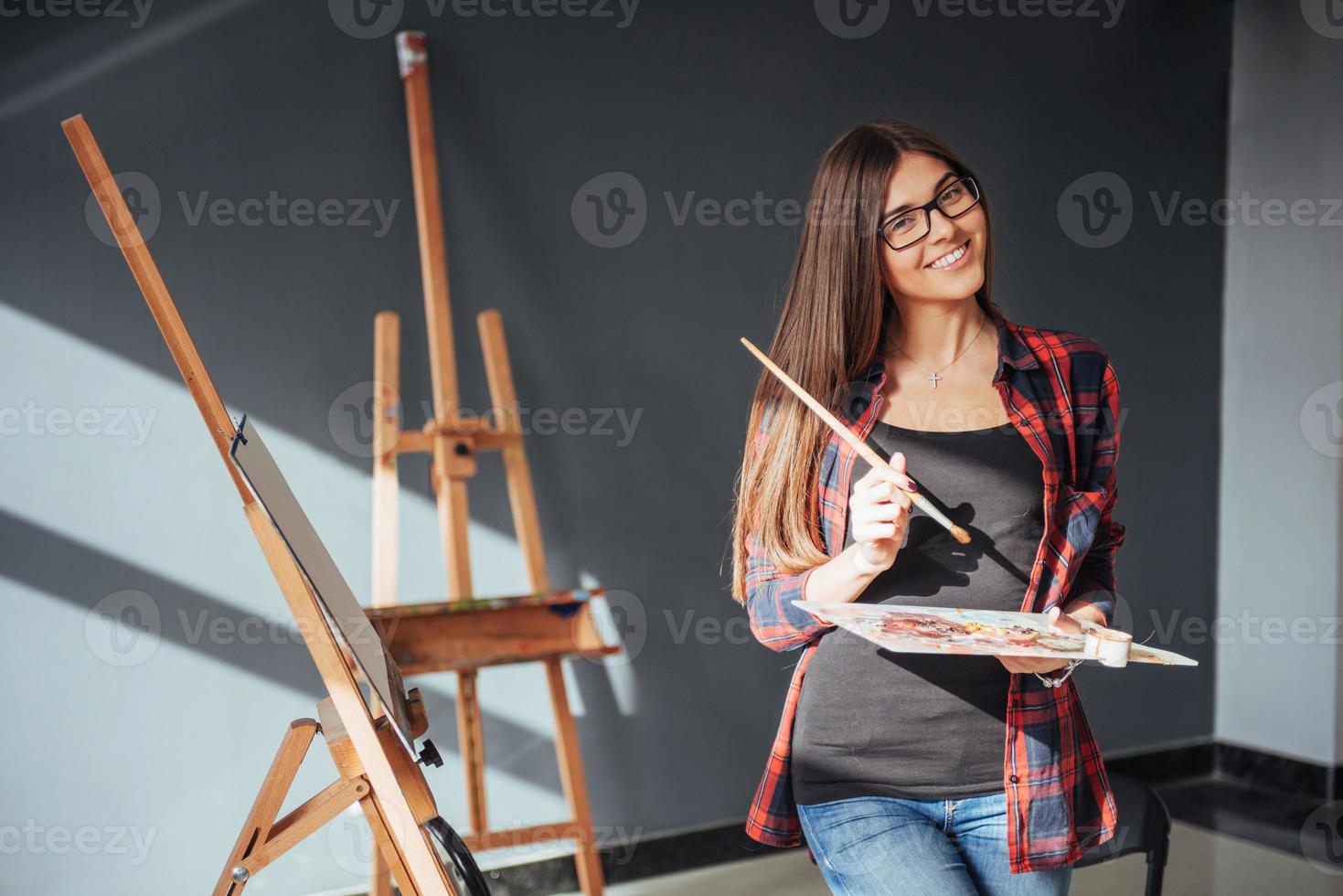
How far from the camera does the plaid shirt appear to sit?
4.38 ft

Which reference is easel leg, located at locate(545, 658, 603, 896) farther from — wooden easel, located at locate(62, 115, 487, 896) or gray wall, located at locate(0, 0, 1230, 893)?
wooden easel, located at locate(62, 115, 487, 896)

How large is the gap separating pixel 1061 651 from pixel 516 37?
8.81 ft

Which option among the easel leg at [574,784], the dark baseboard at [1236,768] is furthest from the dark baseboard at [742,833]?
the easel leg at [574,784]

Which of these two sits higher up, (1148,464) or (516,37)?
(516,37)

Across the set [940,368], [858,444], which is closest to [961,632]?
[858,444]

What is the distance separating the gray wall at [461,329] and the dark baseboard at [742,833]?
3.2 inches

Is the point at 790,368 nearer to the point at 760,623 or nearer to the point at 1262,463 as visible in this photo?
the point at 760,623

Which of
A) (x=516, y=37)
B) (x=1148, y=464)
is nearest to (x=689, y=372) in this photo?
(x=516, y=37)

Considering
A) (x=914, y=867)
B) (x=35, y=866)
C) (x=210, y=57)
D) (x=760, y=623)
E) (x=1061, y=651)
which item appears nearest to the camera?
(x=1061, y=651)

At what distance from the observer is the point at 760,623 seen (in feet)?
4.75

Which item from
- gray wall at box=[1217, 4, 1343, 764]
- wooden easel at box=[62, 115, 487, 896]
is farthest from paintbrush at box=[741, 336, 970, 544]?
gray wall at box=[1217, 4, 1343, 764]

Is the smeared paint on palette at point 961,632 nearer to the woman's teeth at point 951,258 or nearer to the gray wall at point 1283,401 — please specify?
the woman's teeth at point 951,258

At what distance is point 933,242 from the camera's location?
1.42 metres

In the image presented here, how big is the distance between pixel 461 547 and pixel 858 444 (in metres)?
1.70
